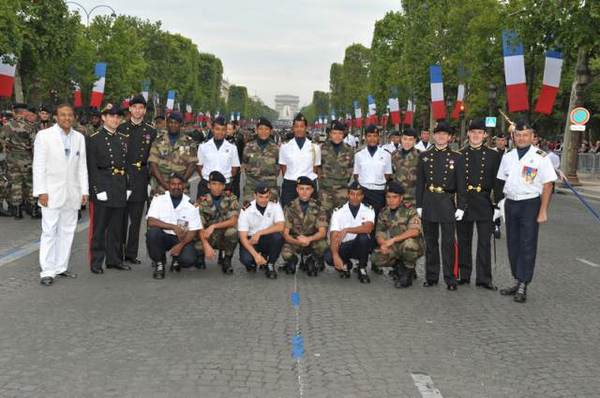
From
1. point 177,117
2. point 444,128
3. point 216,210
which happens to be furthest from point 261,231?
point 444,128

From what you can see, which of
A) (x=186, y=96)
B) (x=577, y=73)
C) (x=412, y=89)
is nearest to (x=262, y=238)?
(x=577, y=73)

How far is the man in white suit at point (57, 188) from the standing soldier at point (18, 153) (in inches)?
205

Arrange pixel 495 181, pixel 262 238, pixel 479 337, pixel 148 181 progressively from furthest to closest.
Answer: pixel 148 181 < pixel 262 238 < pixel 495 181 < pixel 479 337

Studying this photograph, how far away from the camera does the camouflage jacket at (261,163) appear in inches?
379

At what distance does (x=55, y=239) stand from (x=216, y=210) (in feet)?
6.49

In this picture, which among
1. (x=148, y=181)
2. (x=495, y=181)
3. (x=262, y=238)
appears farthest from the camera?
(x=148, y=181)

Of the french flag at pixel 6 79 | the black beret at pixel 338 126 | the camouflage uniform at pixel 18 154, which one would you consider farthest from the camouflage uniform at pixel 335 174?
the french flag at pixel 6 79

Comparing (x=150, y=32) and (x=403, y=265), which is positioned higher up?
(x=150, y=32)

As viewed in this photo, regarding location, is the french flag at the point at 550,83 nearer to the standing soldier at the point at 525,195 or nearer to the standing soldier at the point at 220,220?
the standing soldier at the point at 525,195

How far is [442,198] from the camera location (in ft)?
26.4

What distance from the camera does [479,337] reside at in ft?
19.5

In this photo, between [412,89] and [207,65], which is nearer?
[412,89]

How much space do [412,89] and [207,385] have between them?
45.2 m

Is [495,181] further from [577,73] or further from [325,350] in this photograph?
[577,73]
